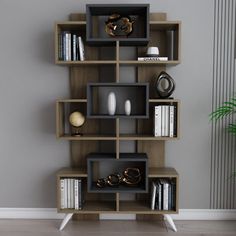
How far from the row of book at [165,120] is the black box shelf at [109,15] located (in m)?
0.54

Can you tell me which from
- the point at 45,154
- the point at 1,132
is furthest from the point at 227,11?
the point at 1,132

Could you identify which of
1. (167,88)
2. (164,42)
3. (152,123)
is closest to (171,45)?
(164,42)

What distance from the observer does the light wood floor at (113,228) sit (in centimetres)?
234

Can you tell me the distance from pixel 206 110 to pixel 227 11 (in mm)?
846

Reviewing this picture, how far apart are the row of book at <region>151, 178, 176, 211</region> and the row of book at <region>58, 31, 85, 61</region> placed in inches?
47.2

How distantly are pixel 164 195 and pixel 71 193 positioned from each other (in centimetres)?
75

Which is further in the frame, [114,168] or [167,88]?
[114,168]

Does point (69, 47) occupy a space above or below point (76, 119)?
above

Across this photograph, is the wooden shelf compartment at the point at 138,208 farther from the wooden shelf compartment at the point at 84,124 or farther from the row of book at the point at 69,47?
the row of book at the point at 69,47

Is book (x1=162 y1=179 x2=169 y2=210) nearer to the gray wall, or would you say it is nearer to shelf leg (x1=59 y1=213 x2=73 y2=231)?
the gray wall

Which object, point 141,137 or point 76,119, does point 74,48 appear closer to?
point 76,119

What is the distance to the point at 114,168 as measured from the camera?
101 inches

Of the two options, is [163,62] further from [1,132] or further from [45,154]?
[1,132]

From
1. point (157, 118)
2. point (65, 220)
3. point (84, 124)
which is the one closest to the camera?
point (157, 118)
